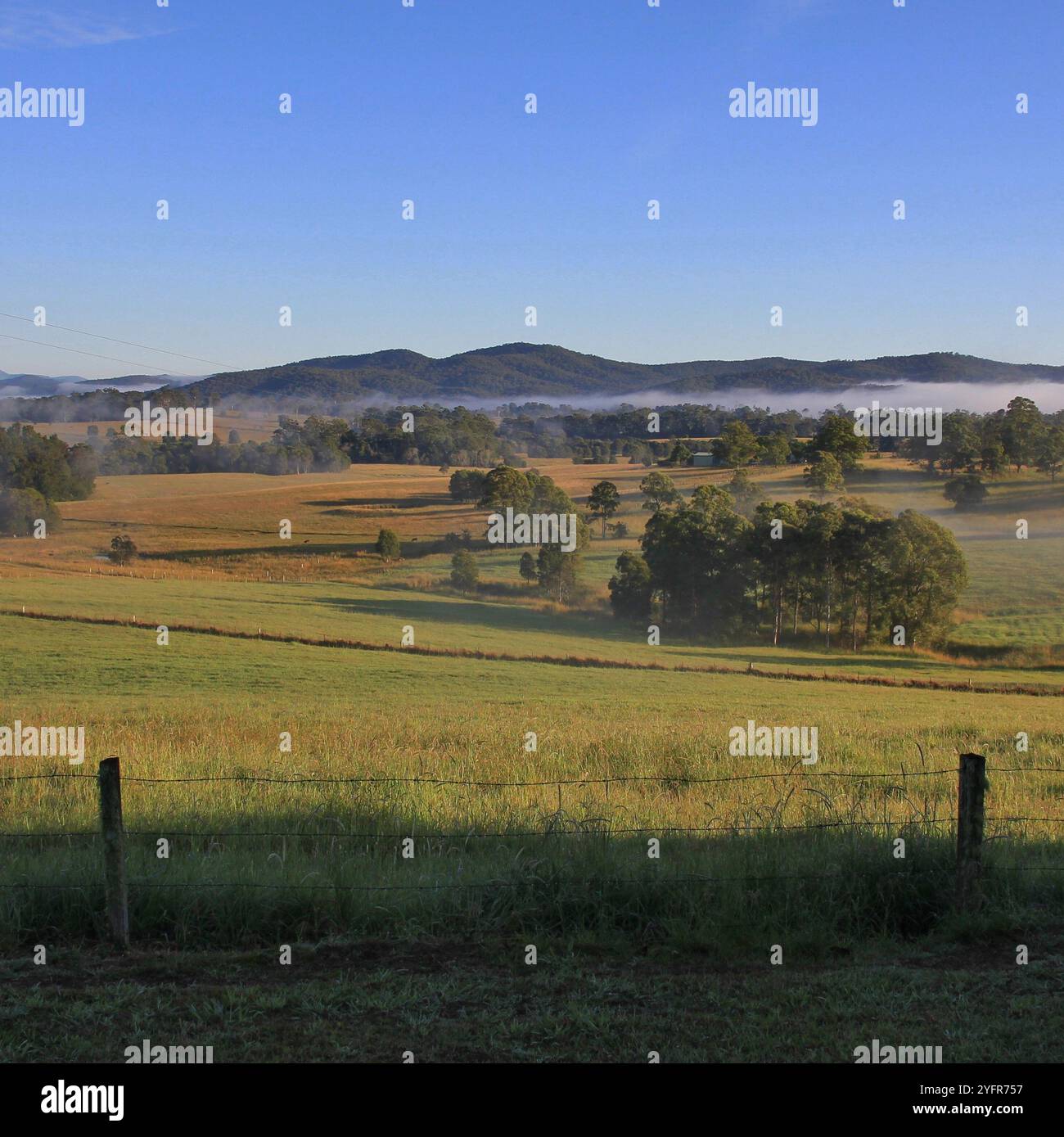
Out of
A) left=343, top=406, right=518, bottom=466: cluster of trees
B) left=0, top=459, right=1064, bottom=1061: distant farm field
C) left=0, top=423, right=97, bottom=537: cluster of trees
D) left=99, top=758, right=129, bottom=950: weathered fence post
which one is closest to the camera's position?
left=0, top=459, right=1064, bottom=1061: distant farm field

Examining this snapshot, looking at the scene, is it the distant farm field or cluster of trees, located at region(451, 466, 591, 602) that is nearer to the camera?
the distant farm field

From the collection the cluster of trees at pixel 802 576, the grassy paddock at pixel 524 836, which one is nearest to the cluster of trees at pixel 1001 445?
the cluster of trees at pixel 802 576

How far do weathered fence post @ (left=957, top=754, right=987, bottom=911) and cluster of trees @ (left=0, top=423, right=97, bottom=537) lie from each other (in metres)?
93.0

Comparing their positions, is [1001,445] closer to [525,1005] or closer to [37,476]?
[37,476]

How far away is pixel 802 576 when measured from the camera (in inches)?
2724

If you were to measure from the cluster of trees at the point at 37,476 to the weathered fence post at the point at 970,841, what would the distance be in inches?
3662

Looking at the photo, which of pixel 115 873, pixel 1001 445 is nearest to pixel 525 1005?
pixel 115 873

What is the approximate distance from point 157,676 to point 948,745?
1032 inches

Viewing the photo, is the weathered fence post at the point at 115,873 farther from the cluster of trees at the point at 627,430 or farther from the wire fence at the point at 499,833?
the cluster of trees at the point at 627,430

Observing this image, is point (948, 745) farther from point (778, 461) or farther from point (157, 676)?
point (778, 461)

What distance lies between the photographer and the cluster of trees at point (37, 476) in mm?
91938

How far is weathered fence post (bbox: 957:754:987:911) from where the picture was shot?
23.5ft

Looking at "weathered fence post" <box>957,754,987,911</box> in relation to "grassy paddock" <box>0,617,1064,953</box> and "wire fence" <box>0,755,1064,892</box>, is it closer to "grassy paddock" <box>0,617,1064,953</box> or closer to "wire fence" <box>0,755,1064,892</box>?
"wire fence" <box>0,755,1064,892</box>

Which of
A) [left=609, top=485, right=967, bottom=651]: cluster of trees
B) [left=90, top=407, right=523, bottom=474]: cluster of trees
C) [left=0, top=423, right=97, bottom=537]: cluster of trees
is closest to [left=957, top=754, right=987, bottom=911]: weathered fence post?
[left=609, top=485, right=967, bottom=651]: cluster of trees
